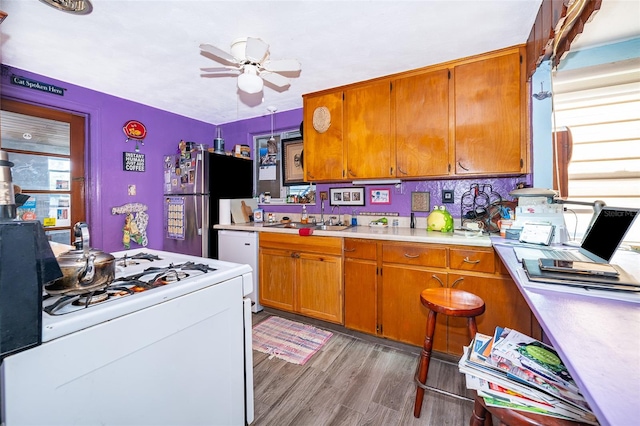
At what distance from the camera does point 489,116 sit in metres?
2.16

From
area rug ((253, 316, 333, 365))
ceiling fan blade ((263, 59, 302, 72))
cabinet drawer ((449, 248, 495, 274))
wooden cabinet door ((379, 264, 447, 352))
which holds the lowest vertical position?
area rug ((253, 316, 333, 365))

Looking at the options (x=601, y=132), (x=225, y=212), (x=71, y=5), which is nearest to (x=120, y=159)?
(x=225, y=212)

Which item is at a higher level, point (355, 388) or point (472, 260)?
Result: point (472, 260)

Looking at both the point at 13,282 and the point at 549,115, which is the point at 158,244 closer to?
the point at 13,282

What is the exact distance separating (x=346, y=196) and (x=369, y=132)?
2.54 ft

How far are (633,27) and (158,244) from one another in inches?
185

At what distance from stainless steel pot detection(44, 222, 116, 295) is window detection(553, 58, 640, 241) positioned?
9.26 feet

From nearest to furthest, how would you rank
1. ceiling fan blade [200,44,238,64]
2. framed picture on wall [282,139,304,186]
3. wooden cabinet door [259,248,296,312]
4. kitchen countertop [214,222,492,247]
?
ceiling fan blade [200,44,238,64] → kitchen countertop [214,222,492,247] → wooden cabinet door [259,248,296,312] → framed picture on wall [282,139,304,186]

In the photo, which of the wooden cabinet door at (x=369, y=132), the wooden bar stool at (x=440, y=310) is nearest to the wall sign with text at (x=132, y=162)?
the wooden cabinet door at (x=369, y=132)

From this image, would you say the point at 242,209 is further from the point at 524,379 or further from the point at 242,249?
the point at 524,379

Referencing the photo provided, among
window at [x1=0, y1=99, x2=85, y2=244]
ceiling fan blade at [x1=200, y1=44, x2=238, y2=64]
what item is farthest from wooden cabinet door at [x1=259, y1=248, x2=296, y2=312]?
window at [x1=0, y1=99, x2=85, y2=244]

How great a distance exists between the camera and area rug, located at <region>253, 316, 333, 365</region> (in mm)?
2160

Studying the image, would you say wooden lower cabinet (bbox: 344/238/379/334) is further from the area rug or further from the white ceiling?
the white ceiling

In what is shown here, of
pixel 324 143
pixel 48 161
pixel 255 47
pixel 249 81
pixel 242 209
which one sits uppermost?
pixel 255 47
